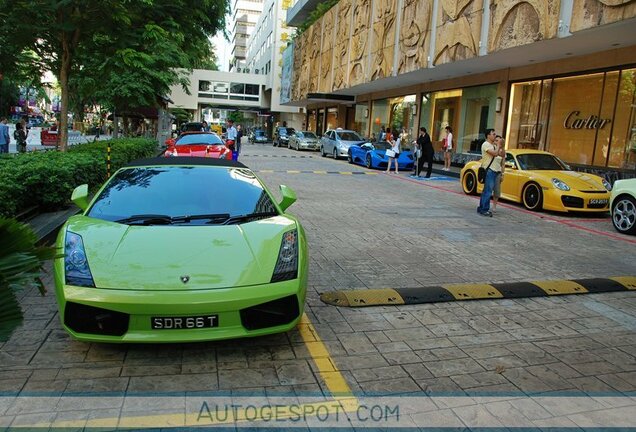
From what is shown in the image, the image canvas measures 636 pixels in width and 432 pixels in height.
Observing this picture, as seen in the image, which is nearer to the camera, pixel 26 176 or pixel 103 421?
pixel 103 421

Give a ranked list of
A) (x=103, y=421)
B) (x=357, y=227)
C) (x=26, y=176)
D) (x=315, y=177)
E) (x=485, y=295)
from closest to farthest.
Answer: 1. (x=103, y=421)
2. (x=485, y=295)
3. (x=26, y=176)
4. (x=357, y=227)
5. (x=315, y=177)

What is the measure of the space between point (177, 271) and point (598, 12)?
41.1 feet

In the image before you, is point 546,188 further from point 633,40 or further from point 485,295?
point 485,295

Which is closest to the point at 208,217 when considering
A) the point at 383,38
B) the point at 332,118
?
the point at 383,38

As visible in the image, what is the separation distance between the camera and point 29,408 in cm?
309

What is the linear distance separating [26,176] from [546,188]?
33.6 feet

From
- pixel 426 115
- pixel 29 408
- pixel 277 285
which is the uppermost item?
pixel 426 115

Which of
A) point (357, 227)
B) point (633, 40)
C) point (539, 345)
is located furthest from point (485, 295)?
point (633, 40)

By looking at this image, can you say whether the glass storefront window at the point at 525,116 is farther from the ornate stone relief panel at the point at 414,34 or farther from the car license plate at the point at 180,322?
the car license plate at the point at 180,322

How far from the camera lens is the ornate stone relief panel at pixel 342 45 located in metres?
32.1

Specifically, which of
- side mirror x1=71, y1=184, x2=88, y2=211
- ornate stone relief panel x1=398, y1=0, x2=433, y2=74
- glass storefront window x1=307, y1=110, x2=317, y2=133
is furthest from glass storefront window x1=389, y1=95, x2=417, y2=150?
side mirror x1=71, y1=184, x2=88, y2=211

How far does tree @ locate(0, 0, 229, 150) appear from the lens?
11.4 metres

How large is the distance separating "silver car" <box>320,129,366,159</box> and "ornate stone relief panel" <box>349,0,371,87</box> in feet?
10.6

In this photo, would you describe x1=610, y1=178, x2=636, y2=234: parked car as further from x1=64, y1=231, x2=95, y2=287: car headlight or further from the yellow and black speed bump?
x1=64, y1=231, x2=95, y2=287: car headlight
